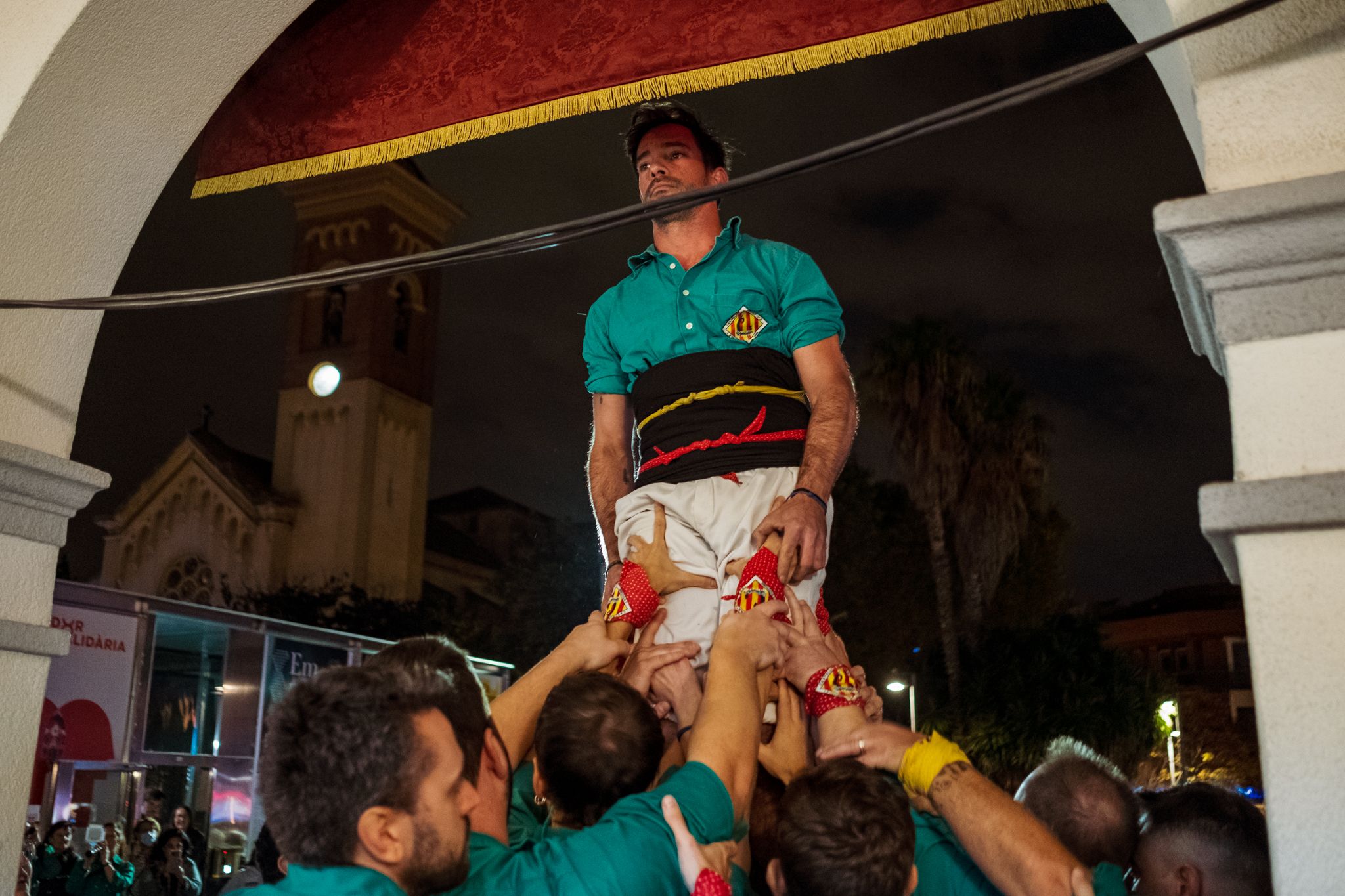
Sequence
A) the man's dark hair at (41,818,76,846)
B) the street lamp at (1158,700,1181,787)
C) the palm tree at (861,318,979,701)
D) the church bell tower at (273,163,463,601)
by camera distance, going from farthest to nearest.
→ the church bell tower at (273,163,463,601), the palm tree at (861,318,979,701), the street lamp at (1158,700,1181,787), the man's dark hair at (41,818,76,846)

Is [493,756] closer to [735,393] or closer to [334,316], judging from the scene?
[735,393]

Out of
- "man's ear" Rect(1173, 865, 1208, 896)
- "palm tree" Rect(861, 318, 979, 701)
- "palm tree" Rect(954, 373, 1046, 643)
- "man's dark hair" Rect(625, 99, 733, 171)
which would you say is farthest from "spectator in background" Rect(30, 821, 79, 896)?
"palm tree" Rect(954, 373, 1046, 643)

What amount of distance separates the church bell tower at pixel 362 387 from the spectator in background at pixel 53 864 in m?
29.5

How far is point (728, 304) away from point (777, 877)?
1596mm

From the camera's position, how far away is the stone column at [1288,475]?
6.40ft

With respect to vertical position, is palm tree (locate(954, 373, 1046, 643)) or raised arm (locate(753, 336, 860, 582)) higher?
palm tree (locate(954, 373, 1046, 643))

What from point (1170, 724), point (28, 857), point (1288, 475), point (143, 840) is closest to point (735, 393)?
point (1288, 475)

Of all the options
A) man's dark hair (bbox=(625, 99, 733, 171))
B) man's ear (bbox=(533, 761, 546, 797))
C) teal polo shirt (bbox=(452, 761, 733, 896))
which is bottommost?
teal polo shirt (bbox=(452, 761, 733, 896))

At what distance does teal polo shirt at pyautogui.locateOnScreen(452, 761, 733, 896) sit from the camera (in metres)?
1.86

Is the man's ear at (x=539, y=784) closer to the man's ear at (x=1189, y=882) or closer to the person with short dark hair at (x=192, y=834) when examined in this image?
the man's ear at (x=1189, y=882)

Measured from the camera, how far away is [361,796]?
170cm

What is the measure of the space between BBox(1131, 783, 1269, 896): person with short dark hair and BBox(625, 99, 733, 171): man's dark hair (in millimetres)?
1997

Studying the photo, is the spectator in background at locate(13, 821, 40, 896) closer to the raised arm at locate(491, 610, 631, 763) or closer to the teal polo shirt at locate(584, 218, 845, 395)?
the raised arm at locate(491, 610, 631, 763)

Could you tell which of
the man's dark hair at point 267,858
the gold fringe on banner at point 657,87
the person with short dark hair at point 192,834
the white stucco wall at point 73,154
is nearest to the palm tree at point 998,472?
the person with short dark hair at point 192,834
